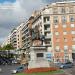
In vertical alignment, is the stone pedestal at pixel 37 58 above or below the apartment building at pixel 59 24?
below

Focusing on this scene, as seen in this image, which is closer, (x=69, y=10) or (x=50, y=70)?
(x=50, y=70)

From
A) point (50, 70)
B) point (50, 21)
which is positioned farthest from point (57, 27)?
point (50, 70)

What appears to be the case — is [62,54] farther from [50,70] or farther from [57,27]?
[50,70]

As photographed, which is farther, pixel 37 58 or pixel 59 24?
pixel 59 24

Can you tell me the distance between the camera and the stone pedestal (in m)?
41.2

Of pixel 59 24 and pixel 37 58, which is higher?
pixel 59 24

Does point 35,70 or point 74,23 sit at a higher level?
point 74,23

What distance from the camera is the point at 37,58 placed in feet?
138

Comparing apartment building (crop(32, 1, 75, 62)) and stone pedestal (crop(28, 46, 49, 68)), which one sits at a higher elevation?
apartment building (crop(32, 1, 75, 62))

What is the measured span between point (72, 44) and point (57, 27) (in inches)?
323

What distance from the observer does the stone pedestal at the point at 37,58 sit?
135 feet

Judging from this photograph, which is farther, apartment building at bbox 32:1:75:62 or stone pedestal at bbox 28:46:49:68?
apartment building at bbox 32:1:75:62

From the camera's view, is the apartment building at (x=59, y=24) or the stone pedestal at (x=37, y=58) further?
the apartment building at (x=59, y=24)

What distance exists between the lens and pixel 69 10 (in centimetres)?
11625
